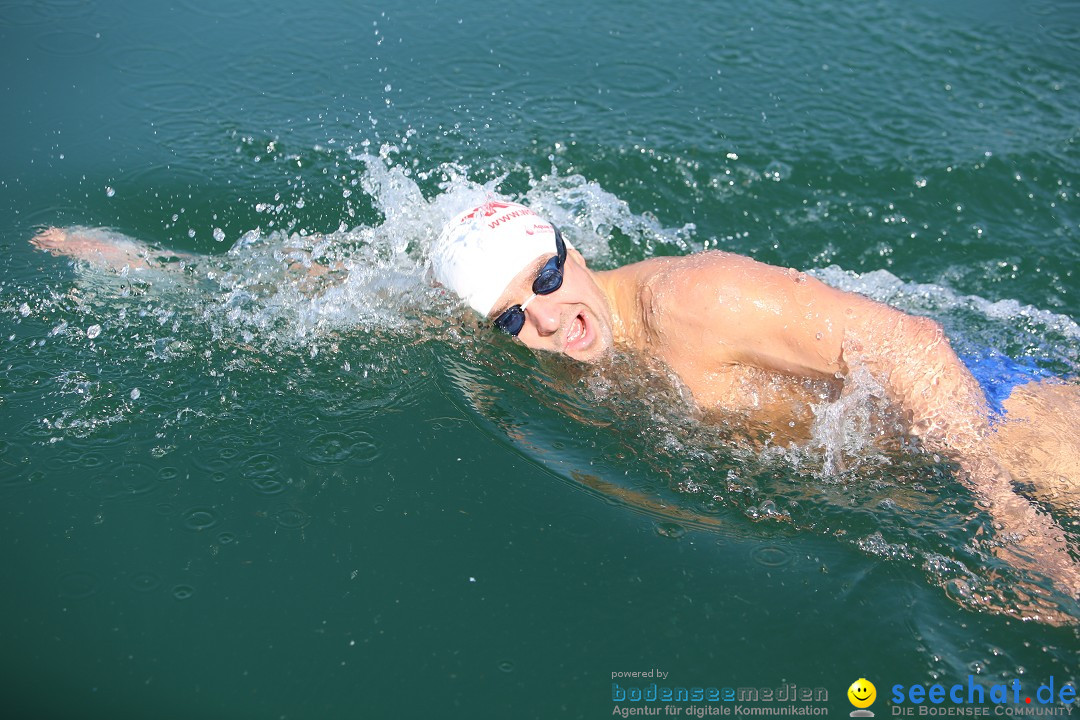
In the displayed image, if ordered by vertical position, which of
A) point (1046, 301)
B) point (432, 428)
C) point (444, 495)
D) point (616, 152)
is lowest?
point (444, 495)

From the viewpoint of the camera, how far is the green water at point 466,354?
3.30 meters

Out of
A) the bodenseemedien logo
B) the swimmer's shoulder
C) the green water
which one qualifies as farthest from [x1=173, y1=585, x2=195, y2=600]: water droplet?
the bodenseemedien logo

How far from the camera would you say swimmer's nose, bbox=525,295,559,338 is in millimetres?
4355

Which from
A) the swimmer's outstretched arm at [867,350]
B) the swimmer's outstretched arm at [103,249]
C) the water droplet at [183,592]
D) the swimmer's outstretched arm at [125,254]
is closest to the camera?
the water droplet at [183,592]

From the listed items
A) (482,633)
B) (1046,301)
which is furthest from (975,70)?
(482,633)

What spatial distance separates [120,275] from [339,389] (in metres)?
1.76

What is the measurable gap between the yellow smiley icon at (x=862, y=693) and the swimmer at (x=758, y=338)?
2.99 ft

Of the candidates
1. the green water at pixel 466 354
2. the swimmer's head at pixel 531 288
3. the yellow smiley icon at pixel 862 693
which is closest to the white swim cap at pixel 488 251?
the swimmer's head at pixel 531 288

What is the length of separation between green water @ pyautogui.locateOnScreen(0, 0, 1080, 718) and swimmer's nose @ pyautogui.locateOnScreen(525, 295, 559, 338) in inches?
13.3

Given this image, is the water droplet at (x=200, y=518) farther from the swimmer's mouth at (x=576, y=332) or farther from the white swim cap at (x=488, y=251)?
the swimmer's mouth at (x=576, y=332)

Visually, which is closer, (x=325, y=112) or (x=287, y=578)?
(x=287, y=578)

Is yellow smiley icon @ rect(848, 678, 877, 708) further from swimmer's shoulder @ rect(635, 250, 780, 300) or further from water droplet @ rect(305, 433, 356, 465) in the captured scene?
water droplet @ rect(305, 433, 356, 465)

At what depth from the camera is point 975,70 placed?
738cm

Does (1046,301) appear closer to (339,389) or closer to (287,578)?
(339,389)
